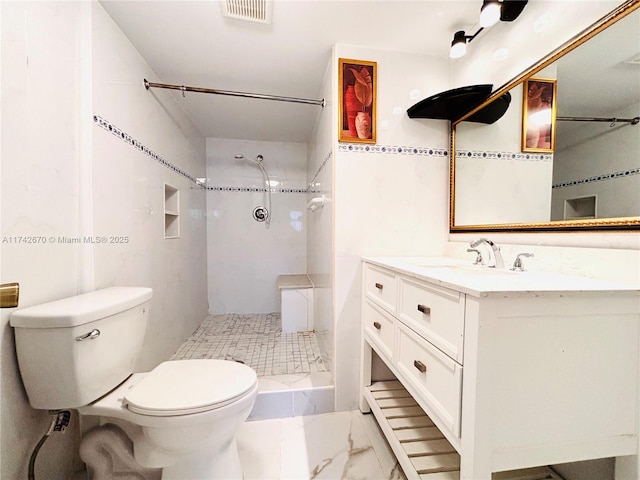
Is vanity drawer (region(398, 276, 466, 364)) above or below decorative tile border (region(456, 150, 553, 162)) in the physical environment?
below

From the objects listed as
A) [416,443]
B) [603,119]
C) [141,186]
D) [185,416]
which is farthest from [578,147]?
[141,186]

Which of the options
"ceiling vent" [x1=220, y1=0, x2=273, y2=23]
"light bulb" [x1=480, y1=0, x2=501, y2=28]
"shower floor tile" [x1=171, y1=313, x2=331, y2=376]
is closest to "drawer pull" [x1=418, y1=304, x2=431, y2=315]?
"shower floor tile" [x1=171, y1=313, x2=331, y2=376]

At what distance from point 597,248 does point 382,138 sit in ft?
3.32

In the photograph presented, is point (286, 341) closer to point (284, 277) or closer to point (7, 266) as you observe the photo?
point (284, 277)

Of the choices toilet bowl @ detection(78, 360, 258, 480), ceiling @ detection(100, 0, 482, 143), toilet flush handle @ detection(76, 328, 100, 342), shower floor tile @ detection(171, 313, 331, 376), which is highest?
ceiling @ detection(100, 0, 482, 143)

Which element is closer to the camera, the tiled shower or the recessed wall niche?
the recessed wall niche

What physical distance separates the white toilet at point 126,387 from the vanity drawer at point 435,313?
2.15 feet

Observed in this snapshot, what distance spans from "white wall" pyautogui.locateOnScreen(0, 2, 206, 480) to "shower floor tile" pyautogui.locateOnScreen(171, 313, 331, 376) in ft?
1.14

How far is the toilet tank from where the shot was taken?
0.78m

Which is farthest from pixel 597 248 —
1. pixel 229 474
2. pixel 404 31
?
pixel 229 474

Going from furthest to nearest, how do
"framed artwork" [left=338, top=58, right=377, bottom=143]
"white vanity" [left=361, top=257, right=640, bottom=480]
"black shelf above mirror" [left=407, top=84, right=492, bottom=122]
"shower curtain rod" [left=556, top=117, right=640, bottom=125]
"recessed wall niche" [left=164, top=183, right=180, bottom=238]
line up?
1. "recessed wall niche" [left=164, top=183, right=180, bottom=238]
2. "framed artwork" [left=338, top=58, right=377, bottom=143]
3. "black shelf above mirror" [left=407, top=84, right=492, bottom=122]
4. "shower curtain rod" [left=556, top=117, right=640, bottom=125]
5. "white vanity" [left=361, top=257, right=640, bottom=480]

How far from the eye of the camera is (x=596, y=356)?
632 mm

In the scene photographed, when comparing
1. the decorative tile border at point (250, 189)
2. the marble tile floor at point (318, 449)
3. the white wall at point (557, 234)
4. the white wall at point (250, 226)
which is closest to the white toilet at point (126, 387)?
the marble tile floor at point (318, 449)

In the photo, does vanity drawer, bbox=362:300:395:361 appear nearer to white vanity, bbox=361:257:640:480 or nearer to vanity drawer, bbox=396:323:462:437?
vanity drawer, bbox=396:323:462:437
